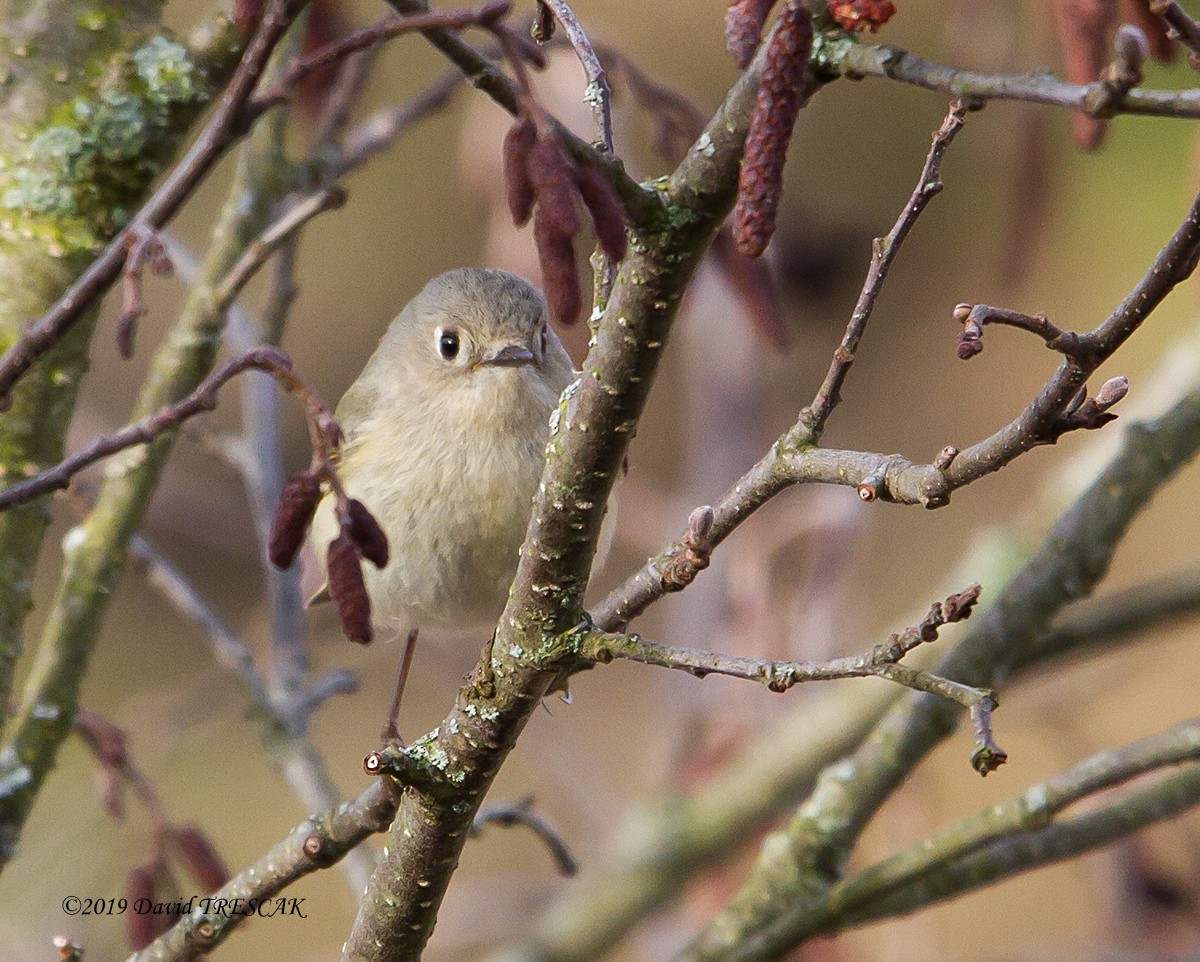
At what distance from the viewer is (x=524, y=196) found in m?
1.11

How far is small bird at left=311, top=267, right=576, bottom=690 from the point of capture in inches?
91.0

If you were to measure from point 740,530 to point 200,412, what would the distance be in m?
2.65

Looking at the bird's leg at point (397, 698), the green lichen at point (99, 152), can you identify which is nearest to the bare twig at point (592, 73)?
the green lichen at point (99, 152)

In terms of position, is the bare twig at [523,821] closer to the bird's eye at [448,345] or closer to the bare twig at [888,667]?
the bare twig at [888,667]

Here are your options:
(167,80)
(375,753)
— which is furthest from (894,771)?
(167,80)

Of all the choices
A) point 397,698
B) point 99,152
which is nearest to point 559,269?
point 99,152

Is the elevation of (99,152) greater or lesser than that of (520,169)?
greater

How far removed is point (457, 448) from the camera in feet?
7.76

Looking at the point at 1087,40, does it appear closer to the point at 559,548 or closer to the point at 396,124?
the point at 559,548

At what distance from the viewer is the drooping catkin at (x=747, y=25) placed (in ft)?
3.87

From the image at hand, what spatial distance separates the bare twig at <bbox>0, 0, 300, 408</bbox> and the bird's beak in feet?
3.36

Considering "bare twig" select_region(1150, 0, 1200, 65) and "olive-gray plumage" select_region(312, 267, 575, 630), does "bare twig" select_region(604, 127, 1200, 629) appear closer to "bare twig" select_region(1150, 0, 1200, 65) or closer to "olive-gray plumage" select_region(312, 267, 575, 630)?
"bare twig" select_region(1150, 0, 1200, 65)

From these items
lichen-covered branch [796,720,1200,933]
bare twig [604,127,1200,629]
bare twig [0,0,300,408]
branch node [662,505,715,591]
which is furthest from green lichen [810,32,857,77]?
lichen-covered branch [796,720,1200,933]

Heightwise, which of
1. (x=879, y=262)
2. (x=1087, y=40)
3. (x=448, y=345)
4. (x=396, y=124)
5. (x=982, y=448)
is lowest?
(x=982, y=448)
